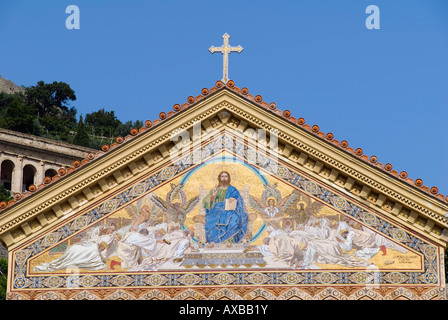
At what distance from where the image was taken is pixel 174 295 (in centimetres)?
2147

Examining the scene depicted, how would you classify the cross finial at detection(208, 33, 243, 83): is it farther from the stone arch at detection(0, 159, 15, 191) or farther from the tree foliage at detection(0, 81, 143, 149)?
the tree foliage at detection(0, 81, 143, 149)

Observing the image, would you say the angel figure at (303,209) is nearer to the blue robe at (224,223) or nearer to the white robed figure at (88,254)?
the blue robe at (224,223)

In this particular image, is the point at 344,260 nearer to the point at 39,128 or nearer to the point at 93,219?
the point at 93,219

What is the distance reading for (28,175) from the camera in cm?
8762

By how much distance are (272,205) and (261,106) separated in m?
2.24

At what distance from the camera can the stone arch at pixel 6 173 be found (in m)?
86.6

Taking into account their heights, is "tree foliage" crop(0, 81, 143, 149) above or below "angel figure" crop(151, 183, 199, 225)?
above

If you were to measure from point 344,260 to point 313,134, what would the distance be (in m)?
2.88

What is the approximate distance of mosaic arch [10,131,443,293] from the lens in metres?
21.6

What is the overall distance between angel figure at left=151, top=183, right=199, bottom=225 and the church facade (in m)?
0.02

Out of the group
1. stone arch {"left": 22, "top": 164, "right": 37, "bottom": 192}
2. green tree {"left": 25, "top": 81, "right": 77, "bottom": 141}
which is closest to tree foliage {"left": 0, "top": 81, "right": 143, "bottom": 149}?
green tree {"left": 25, "top": 81, "right": 77, "bottom": 141}
